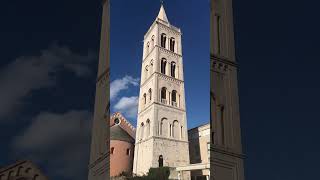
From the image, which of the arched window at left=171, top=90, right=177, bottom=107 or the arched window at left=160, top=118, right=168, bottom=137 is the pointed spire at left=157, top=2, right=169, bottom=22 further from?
the arched window at left=160, top=118, right=168, bottom=137

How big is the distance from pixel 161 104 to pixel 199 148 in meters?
0.49

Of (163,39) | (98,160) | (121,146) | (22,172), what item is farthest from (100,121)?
(163,39)

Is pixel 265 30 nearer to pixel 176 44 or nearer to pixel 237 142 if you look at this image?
pixel 237 142

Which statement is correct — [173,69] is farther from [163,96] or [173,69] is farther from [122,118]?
[122,118]

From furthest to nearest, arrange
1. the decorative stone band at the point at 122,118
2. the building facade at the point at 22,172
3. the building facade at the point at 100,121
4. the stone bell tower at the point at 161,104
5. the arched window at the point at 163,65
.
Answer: the building facade at the point at 22,172 → the building facade at the point at 100,121 → the arched window at the point at 163,65 → the decorative stone band at the point at 122,118 → the stone bell tower at the point at 161,104

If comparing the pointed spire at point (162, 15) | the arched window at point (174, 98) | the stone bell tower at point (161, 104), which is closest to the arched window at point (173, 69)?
the stone bell tower at point (161, 104)

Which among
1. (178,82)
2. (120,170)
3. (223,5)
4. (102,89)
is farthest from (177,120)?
(223,5)

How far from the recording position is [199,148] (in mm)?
3475

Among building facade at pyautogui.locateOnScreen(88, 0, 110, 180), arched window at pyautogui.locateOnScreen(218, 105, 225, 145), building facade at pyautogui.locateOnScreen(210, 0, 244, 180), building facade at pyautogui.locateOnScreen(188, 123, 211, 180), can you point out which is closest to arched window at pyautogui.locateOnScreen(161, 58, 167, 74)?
building facade at pyautogui.locateOnScreen(188, 123, 211, 180)

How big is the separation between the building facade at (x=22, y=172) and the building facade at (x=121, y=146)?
2365 mm

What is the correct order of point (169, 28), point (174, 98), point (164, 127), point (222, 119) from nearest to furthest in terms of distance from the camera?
point (164, 127)
point (174, 98)
point (169, 28)
point (222, 119)

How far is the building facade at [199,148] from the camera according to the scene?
3.28 meters

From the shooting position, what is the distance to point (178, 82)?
3402 mm

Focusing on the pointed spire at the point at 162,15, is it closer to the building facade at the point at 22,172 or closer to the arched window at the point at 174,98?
the arched window at the point at 174,98
